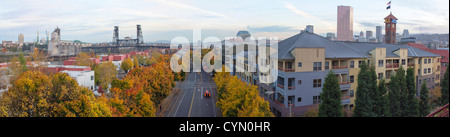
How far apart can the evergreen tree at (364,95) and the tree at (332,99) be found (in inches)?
67.8

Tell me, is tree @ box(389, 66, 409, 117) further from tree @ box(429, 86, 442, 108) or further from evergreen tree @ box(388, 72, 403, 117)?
tree @ box(429, 86, 442, 108)

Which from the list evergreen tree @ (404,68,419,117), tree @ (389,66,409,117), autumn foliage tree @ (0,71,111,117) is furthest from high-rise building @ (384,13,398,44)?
autumn foliage tree @ (0,71,111,117)

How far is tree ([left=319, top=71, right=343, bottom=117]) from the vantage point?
11.1 meters

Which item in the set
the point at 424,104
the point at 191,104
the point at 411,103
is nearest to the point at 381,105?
the point at 411,103

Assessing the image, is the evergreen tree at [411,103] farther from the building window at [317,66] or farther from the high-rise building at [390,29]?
the high-rise building at [390,29]

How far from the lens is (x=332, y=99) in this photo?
11.2 metres

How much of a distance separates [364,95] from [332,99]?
231 centimetres

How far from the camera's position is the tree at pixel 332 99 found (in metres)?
11.1

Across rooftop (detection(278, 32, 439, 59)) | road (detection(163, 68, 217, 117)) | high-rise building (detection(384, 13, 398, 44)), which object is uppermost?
high-rise building (detection(384, 13, 398, 44))

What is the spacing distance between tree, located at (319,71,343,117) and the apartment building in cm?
331

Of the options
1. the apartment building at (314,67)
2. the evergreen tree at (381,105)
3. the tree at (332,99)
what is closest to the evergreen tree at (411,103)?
the evergreen tree at (381,105)
